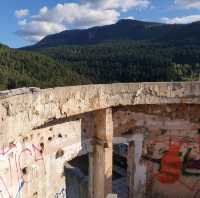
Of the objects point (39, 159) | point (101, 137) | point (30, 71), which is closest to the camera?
point (39, 159)

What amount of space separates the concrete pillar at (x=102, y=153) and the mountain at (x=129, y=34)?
185 feet

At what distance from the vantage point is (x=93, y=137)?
8641mm

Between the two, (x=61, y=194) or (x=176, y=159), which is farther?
(x=176, y=159)

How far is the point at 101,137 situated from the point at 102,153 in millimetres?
408

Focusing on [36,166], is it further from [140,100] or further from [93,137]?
[140,100]

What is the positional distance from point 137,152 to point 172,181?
4.36 ft

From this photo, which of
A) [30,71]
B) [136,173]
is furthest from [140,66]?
[136,173]

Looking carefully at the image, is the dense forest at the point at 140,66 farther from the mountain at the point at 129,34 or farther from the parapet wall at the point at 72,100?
the parapet wall at the point at 72,100

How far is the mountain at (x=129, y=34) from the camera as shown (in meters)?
69.5

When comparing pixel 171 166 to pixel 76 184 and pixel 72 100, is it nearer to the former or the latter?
pixel 76 184

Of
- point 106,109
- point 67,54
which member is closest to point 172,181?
point 106,109

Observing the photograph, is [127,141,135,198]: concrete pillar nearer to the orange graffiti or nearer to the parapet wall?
the orange graffiti

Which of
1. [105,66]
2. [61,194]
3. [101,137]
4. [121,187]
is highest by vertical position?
[105,66]

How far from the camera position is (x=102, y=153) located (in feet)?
27.8
